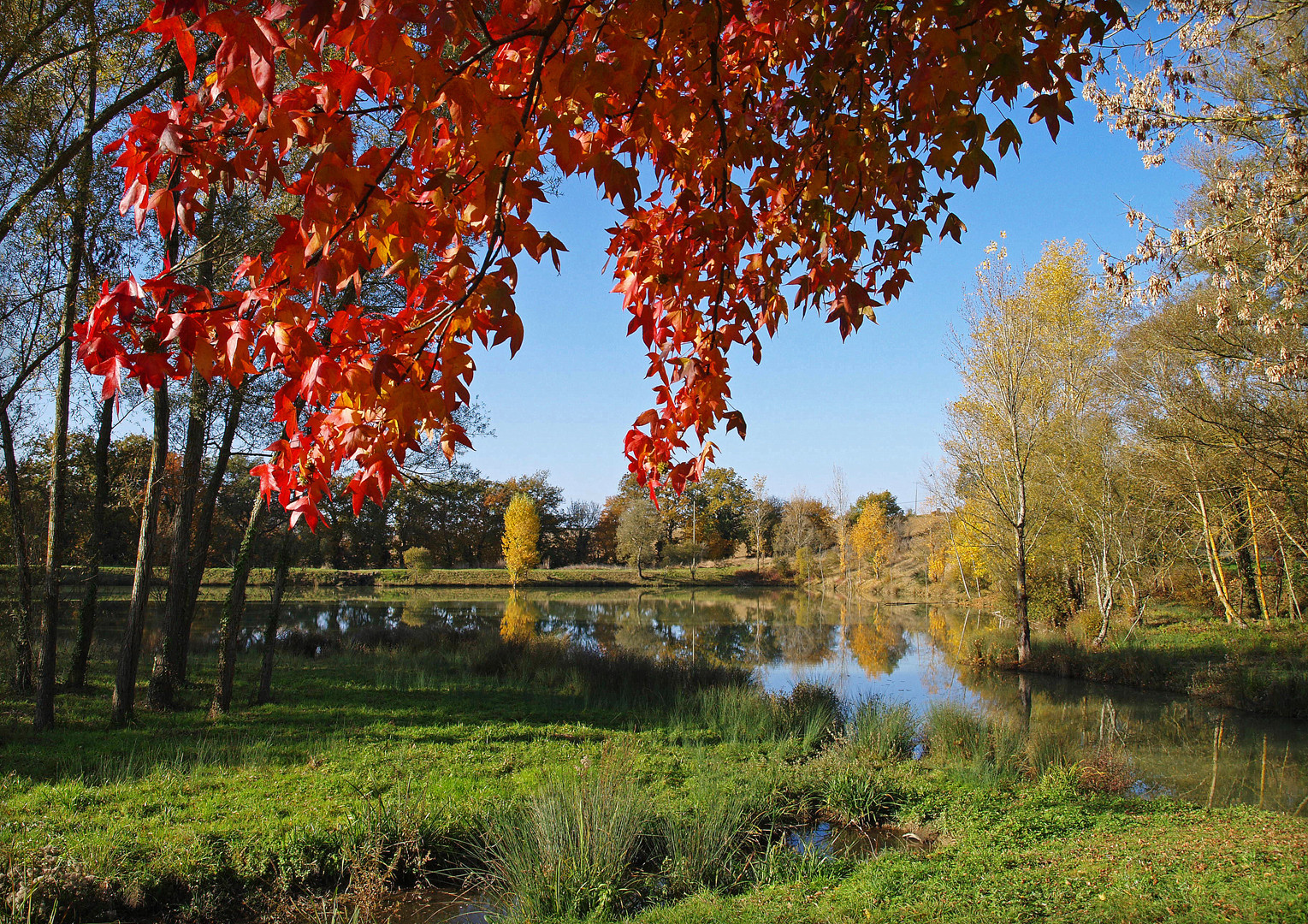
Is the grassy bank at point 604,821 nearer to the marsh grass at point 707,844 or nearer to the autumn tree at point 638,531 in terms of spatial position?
the marsh grass at point 707,844

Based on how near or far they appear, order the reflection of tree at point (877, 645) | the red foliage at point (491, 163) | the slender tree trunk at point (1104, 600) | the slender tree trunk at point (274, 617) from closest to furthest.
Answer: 1. the red foliage at point (491, 163)
2. the slender tree trunk at point (274, 617)
3. the slender tree trunk at point (1104, 600)
4. the reflection of tree at point (877, 645)

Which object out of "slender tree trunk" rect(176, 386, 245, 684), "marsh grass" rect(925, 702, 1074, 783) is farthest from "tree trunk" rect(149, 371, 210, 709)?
"marsh grass" rect(925, 702, 1074, 783)

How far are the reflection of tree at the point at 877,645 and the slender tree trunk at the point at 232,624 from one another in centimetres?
1251

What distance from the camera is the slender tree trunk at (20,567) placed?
8000 mm

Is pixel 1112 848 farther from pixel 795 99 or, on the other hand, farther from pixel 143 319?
pixel 143 319

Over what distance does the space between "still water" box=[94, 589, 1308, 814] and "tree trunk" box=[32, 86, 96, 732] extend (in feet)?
25.0

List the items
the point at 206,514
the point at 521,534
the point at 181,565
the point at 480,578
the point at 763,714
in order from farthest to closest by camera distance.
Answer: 1. the point at 480,578
2. the point at 521,534
3. the point at 206,514
4. the point at 763,714
5. the point at 181,565

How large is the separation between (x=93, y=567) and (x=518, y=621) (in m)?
14.5

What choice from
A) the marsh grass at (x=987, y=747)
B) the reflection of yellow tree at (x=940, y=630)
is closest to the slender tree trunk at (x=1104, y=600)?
the reflection of yellow tree at (x=940, y=630)

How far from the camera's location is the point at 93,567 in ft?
31.9

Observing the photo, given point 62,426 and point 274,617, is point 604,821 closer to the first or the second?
point 274,617

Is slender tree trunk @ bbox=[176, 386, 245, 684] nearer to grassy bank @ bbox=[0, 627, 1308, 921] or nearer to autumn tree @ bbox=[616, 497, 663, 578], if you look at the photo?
grassy bank @ bbox=[0, 627, 1308, 921]

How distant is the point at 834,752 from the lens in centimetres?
771

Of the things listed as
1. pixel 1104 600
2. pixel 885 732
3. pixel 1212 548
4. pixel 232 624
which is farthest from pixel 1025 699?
pixel 232 624
